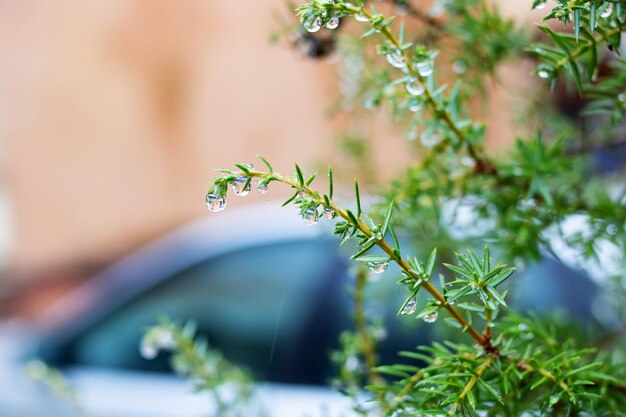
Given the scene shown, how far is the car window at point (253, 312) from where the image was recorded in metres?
2.59

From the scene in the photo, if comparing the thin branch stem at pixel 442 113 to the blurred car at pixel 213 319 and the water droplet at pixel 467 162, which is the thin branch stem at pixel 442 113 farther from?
the blurred car at pixel 213 319

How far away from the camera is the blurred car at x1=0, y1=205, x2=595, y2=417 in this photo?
2.53 metres

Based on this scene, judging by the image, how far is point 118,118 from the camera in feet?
19.4

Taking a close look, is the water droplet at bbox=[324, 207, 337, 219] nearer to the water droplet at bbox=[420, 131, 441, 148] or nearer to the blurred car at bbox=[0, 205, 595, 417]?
the water droplet at bbox=[420, 131, 441, 148]

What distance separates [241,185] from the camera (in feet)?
1.67

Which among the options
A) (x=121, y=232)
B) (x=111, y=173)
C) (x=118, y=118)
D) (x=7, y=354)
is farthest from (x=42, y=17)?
(x=7, y=354)

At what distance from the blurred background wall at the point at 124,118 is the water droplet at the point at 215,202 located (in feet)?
16.0

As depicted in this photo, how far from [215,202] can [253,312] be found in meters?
2.33

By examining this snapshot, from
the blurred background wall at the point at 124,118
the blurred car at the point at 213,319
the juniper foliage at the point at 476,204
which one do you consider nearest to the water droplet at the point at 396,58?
the juniper foliage at the point at 476,204

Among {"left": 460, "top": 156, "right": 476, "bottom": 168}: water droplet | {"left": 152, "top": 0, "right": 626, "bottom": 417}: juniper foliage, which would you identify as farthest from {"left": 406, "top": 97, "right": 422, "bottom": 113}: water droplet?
{"left": 460, "top": 156, "right": 476, "bottom": 168}: water droplet

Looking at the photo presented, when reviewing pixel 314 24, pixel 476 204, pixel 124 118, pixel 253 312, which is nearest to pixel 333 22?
pixel 314 24

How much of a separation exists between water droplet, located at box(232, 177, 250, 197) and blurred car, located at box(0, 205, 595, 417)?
5.98 ft

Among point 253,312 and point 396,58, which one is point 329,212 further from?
point 253,312

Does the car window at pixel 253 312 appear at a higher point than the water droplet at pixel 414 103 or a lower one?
lower
